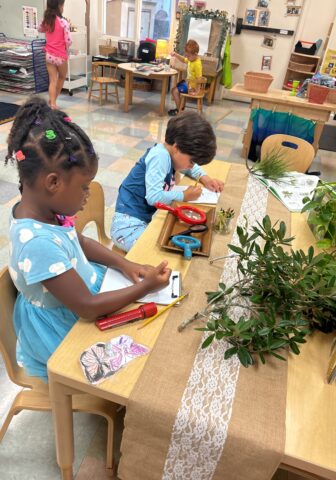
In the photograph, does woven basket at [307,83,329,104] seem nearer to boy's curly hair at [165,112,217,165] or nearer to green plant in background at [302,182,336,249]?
boy's curly hair at [165,112,217,165]

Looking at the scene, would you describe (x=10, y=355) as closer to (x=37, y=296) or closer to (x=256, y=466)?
(x=37, y=296)

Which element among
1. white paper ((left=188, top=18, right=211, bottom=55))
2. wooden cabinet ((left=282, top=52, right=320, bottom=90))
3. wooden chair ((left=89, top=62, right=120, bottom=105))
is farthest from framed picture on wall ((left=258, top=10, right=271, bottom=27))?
wooden chair ((left=89, top=62, right=120, bottom=105))

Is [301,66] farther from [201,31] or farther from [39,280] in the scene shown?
[39,280]

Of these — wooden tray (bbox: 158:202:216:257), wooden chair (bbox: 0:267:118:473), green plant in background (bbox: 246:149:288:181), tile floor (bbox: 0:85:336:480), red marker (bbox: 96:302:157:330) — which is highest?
green plant in background (bbox: 246:149:288:181)

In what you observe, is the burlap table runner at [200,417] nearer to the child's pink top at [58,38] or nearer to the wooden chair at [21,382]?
the wooden chair at [21,382]

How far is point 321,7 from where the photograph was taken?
5.83m

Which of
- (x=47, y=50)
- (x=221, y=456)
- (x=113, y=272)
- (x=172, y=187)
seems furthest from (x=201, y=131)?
(x=47, y=50)

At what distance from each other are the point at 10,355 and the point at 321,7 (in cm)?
699

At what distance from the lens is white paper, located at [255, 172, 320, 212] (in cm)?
160

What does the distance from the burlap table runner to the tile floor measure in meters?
0.57

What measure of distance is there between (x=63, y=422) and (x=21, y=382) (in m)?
0.23

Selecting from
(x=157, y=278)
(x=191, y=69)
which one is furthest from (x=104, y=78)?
(x=157, y=278)

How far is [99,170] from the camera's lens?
11.2 feet

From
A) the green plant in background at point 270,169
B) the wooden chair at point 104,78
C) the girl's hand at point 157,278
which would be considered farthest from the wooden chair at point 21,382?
the wooden chair at point 104,78
